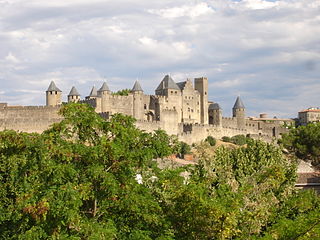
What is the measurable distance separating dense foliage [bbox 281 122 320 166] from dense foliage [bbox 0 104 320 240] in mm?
25449

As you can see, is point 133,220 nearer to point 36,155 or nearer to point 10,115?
point 36,155

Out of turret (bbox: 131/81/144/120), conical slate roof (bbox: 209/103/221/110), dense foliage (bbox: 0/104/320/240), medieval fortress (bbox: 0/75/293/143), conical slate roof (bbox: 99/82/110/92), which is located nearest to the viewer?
dense foliage (bbox: 0/104/320/240)

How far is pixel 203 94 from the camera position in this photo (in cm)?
9400

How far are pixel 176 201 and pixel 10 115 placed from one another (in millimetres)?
54197

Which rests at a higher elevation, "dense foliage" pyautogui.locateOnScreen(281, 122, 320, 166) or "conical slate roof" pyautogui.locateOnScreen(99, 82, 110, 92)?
"conical slate roof" pyautogui.locateOnScreen(99, 82, 110, 92)

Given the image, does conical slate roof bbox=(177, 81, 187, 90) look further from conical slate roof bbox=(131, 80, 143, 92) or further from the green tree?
the green tree

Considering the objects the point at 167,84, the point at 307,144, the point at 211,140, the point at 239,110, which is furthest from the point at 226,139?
the point at 307,144

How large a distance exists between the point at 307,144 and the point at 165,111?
3348 cm

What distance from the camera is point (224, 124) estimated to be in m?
95.6

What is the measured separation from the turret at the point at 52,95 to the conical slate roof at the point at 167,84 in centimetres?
1648

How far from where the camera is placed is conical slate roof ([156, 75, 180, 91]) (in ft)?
282

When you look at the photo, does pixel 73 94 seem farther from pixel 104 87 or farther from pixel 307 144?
pixel 307 144

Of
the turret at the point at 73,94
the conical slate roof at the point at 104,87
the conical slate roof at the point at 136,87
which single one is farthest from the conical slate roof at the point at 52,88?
the conical slate roof at the point at 136,87

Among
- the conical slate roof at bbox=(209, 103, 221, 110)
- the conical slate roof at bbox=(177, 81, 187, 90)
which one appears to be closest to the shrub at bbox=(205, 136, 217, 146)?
the conical slate roof at bbox=(177, 81, 187, 90)
